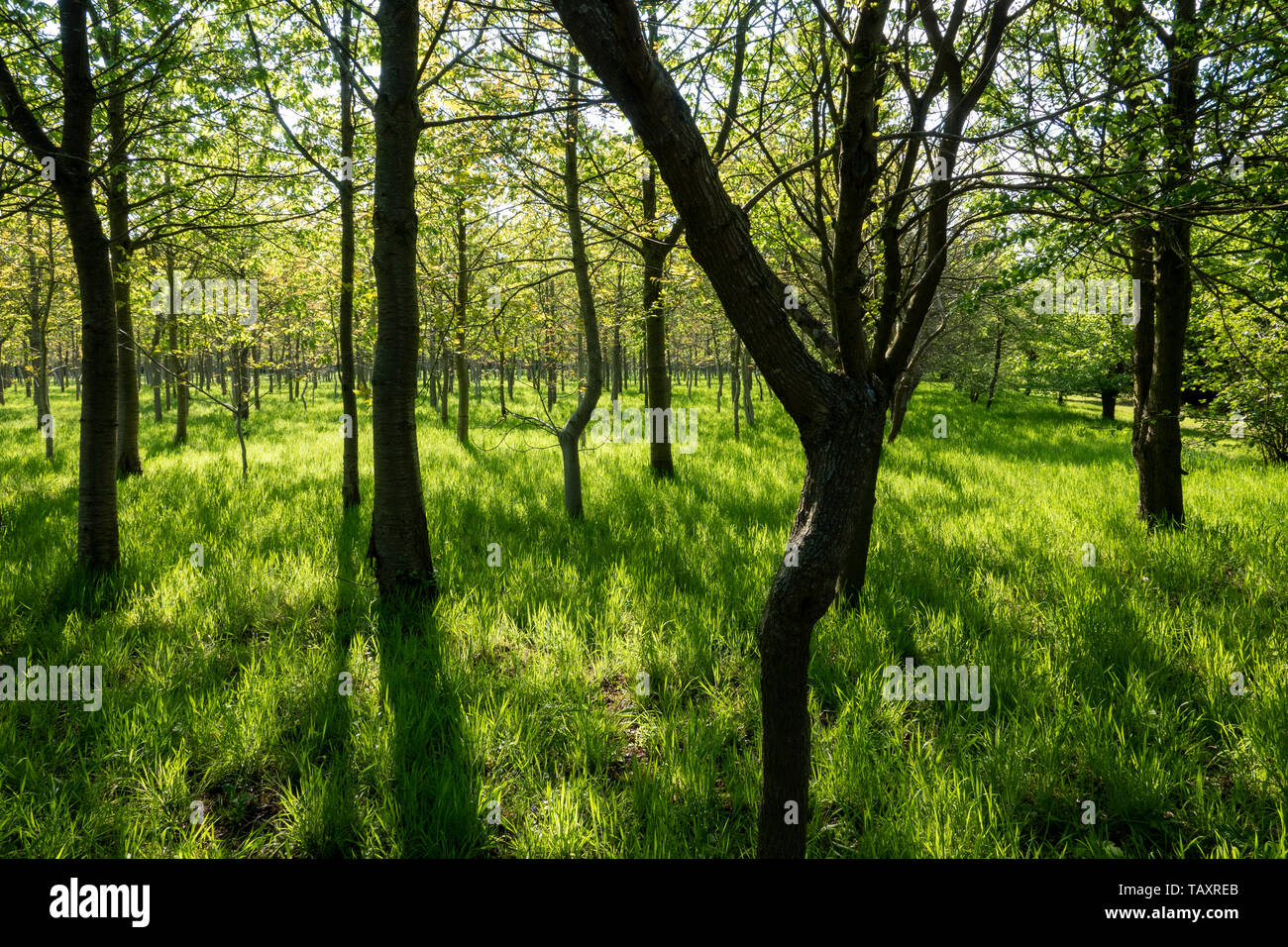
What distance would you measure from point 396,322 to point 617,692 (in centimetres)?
304

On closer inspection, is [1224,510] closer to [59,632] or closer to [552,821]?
[552,821]

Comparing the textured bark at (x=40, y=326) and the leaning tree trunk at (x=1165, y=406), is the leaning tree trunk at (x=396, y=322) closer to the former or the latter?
the leaning tree trunk at (x=1165, y=406)

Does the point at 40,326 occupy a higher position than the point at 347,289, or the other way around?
the point at 40,326

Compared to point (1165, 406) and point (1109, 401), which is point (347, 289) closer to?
point (1165, 406)

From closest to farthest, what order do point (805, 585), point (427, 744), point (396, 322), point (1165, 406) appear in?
point (805, 585) → point (427, 744) → point (396, 322) → point (1165, 406)

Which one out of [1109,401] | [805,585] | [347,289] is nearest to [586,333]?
[347,289]

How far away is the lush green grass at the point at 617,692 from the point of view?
2221mm

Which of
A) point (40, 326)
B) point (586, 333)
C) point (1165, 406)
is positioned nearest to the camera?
point (1165, 406)

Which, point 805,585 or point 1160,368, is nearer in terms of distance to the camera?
point 805,585

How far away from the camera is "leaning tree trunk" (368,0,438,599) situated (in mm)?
3676

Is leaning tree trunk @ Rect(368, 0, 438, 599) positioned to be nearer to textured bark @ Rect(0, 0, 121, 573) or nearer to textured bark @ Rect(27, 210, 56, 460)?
textured bark @ Rect(0, 0, 121, 573)

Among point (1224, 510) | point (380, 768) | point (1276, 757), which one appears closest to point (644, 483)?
point (380, 768)

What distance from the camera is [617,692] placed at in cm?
324

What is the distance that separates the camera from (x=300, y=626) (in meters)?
3.76
